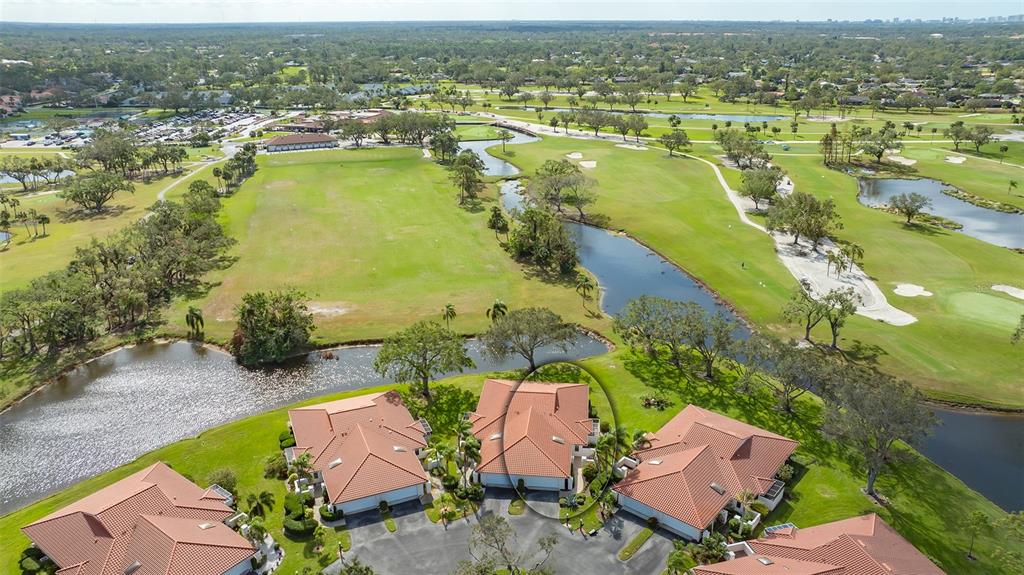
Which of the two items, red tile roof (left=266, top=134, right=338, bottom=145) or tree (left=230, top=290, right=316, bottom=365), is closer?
tree (left=230, top=290, right=316, bottom=365)

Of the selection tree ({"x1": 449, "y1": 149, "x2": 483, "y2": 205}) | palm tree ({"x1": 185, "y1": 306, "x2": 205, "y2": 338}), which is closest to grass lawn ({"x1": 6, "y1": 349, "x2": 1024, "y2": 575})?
palm tree ({"x1": 185, "y1": 306, "x2": 205, "y2": 338})

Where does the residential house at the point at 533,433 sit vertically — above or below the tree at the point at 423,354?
below

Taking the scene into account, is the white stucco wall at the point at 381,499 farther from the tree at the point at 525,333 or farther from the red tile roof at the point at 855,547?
the red tile roof at the point at 855,547

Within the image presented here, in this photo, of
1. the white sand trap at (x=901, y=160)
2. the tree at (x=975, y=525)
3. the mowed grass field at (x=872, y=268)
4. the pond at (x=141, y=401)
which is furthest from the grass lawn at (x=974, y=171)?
the pond at (x=141, y=401)

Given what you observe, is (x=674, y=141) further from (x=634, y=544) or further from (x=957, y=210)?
(x=634, y=544)

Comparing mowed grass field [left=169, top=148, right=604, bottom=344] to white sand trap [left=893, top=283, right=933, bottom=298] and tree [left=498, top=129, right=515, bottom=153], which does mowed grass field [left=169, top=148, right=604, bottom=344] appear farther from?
white sand trap [left=893, top=283, right=933, bottom=298]

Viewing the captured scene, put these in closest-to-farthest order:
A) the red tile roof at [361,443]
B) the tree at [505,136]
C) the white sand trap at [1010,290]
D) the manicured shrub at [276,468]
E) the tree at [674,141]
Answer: the red tile roof at [361,443]
the manicured shrub at [276,468]
the white sand trap at [1010,290]
the tree at [674,141]
the tree at [505,136]

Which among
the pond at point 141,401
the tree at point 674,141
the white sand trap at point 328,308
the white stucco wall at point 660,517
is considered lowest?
the pond at point 141,401
